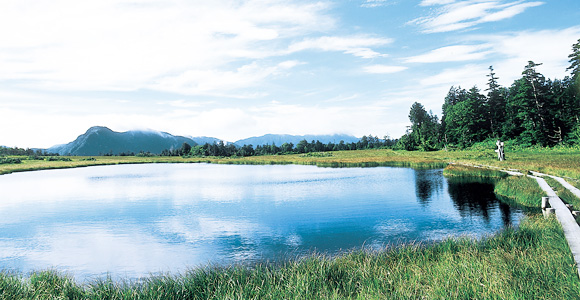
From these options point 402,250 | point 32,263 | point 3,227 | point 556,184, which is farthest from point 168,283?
point 556,184

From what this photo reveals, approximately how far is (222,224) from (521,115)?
73.1 meters

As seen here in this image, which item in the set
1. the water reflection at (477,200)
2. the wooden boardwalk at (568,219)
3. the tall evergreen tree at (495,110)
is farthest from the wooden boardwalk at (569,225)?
the tall evergreen tree at (495,110)

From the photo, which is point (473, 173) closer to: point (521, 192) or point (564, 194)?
point (521, 192)

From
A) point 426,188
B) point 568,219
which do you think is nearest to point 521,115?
point 426,188

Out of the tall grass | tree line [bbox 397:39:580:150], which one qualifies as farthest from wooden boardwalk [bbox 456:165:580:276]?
tree line [bbox 397:39:580:150]

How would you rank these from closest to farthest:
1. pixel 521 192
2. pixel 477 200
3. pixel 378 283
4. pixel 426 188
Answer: pixel 378 283 → pixel 521 192 → pixel 477 200 → pixel 426 188

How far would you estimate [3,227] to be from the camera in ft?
72.4

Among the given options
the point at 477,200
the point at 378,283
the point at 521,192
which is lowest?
the point at 477,200

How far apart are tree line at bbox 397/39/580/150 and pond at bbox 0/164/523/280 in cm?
4815

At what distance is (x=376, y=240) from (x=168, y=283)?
9.89 meters

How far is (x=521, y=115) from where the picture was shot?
71.4m

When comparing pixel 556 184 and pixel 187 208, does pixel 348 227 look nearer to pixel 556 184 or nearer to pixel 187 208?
pixel 187 208

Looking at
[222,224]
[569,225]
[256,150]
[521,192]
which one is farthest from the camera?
[256,150]

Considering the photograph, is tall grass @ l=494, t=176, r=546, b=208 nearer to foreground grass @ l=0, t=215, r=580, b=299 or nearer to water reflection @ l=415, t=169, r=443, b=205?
water reflection @ l=415, t=169, r=443, b=205
